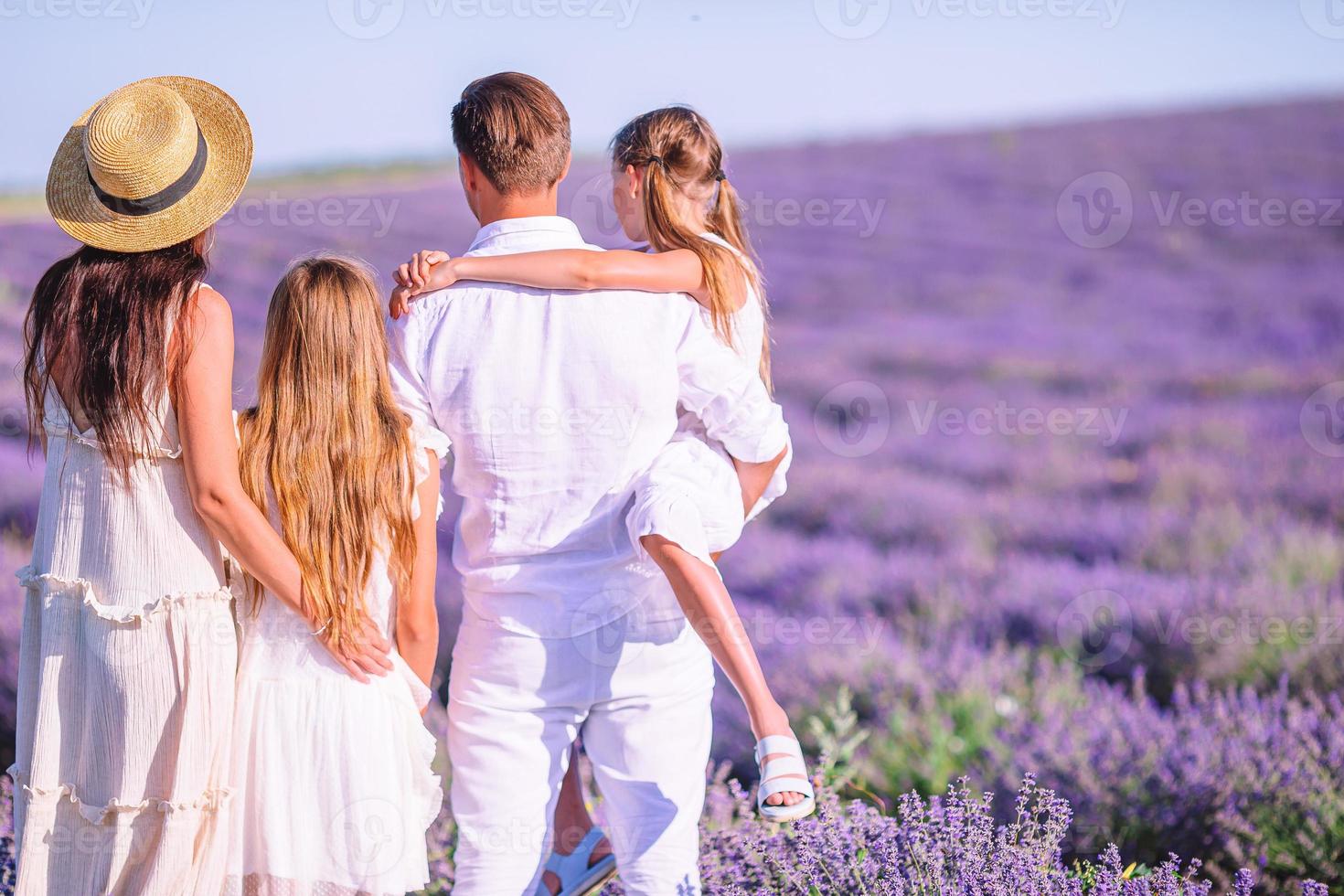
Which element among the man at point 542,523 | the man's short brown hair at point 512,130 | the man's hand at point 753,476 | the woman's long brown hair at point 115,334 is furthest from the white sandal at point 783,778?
the woman's long brown hair at point 115,334

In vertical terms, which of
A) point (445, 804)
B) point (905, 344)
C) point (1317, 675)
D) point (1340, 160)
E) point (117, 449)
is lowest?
point (445, 804)

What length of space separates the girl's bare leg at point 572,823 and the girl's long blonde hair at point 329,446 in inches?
27.9

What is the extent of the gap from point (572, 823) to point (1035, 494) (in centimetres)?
409

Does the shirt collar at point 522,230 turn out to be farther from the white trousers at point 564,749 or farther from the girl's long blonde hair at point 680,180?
the white trousers at point 564,749

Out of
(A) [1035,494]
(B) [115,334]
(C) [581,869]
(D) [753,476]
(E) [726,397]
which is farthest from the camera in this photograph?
(A) [1035,494]

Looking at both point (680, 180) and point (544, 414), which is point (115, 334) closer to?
point (544, 414)

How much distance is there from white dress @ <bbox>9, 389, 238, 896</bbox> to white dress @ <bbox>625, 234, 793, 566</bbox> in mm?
722

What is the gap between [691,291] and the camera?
6.64 feet

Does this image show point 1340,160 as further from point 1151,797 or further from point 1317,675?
point 1151,797

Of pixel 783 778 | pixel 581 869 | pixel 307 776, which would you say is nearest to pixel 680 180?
pixel 783 778

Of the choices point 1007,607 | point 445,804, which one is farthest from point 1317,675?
point 445,804

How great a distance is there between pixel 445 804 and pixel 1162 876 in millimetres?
1896

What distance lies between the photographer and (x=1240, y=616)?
4109 millimetres

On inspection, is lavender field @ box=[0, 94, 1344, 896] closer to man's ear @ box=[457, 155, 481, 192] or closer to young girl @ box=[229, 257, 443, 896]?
young girl @ box=[229, 257, 443, 896]
